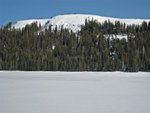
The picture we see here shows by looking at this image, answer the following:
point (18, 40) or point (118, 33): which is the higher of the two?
point (118, 33)

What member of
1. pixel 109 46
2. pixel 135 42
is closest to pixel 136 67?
pixel 135 42

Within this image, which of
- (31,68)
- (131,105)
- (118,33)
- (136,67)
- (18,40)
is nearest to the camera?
(131,105)

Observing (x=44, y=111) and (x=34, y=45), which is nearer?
(x=44, y=111)

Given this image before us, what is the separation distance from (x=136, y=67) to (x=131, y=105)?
42.8 meters

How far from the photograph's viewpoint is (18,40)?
75938 millimetres

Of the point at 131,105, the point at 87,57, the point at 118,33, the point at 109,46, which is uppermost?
the point at 118,33

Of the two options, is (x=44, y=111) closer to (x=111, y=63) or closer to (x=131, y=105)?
(x=131, y=105)

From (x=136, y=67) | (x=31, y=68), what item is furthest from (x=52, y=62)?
(x=136, y=67)

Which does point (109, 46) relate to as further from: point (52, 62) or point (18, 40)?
point (18, 40)

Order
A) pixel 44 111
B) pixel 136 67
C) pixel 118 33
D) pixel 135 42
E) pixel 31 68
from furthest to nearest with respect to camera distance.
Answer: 1. pixel 118 33
2. pixel 135 42
3. pixel 31 68
4. pixel 136 67
5. pixel 44 111

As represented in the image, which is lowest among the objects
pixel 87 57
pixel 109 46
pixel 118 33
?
pixel 87 57

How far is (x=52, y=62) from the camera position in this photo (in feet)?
191

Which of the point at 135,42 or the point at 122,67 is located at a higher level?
the point at 135,42

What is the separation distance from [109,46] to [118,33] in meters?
29.8
